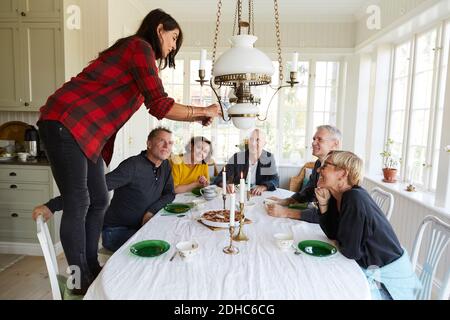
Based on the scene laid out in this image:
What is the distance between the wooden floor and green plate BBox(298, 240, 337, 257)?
2.00 meters

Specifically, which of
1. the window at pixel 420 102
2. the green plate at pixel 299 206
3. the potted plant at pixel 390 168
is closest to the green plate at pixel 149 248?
the green plate at pixel 299 206

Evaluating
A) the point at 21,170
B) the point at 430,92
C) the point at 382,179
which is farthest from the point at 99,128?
the point at 382,179

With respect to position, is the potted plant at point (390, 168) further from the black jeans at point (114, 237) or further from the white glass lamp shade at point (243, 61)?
the black jeans at point (114, 237)

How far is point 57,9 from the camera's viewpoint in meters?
3.21

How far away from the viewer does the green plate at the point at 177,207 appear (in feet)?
6.72

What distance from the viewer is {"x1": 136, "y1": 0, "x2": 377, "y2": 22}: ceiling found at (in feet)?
13.5

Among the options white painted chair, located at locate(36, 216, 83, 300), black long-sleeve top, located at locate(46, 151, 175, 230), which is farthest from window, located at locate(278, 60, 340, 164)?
white painted chair, located at locate(36, 216, 83, 300)

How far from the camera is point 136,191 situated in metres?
2.22

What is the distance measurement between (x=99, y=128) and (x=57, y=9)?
2.37 meters

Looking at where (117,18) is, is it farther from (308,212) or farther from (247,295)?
(247,295)

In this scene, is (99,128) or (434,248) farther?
(434,248)

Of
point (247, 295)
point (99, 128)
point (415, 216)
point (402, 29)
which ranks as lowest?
point (415, 216)

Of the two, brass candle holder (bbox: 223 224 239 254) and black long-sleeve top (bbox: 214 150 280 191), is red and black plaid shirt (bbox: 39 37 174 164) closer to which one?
brass candle holder (bbox: 223 224 239 254)
